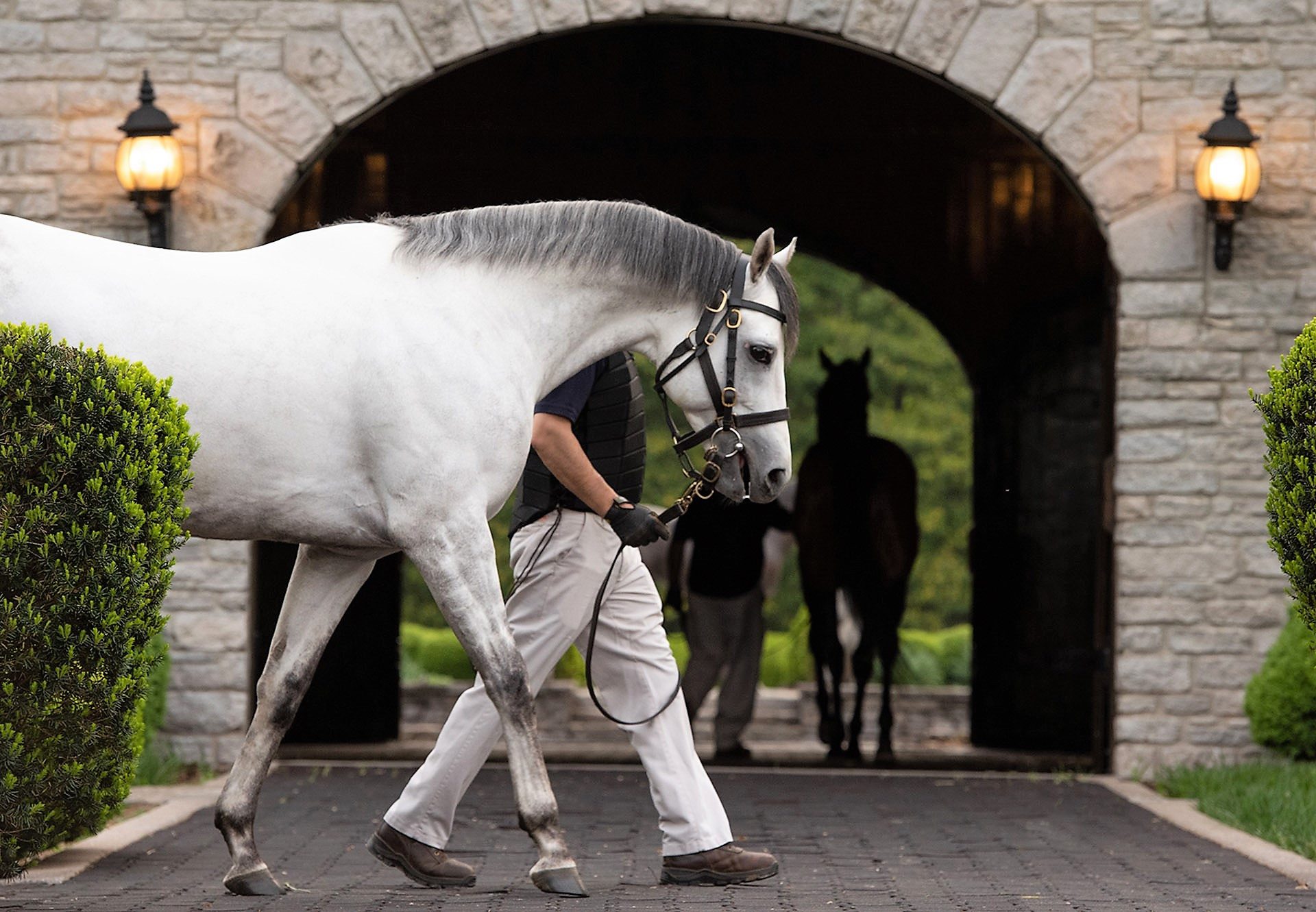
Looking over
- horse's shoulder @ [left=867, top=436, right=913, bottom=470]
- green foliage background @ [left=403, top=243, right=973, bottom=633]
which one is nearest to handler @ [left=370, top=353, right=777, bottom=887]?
horse's shoulder @ [left=867, top=436, right=913, bottom=470]

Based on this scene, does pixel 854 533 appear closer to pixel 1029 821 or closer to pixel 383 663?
pixel 383 663

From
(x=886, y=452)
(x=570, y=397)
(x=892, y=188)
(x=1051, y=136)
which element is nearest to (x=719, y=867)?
(x=570, y=397)

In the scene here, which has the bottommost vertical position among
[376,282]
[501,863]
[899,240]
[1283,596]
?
[501,863]

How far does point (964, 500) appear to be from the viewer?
2167 centimetres

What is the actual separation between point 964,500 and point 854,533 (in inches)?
482

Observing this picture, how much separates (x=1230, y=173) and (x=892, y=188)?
15.8 ft

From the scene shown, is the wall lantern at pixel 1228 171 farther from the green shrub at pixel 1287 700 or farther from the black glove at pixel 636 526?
the black glove at pixel 636 526

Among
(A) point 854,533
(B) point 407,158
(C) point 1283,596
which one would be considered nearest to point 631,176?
(B) point 407,158

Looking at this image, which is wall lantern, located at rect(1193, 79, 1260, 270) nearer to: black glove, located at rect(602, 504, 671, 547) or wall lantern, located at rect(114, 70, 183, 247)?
black glove, located at rect(602, 504, 671, 547)

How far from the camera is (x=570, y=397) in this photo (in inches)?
186

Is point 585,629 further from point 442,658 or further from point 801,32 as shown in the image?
point 442,658

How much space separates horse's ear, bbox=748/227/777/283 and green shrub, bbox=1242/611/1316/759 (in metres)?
3.81

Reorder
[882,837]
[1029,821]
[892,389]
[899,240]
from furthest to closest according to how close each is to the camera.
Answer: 1. [892,389]
2. [899,240]
3. [1029,821]
4. [882,837]

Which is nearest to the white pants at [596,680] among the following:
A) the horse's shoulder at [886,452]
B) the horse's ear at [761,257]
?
the horse's ear at [761,257]
